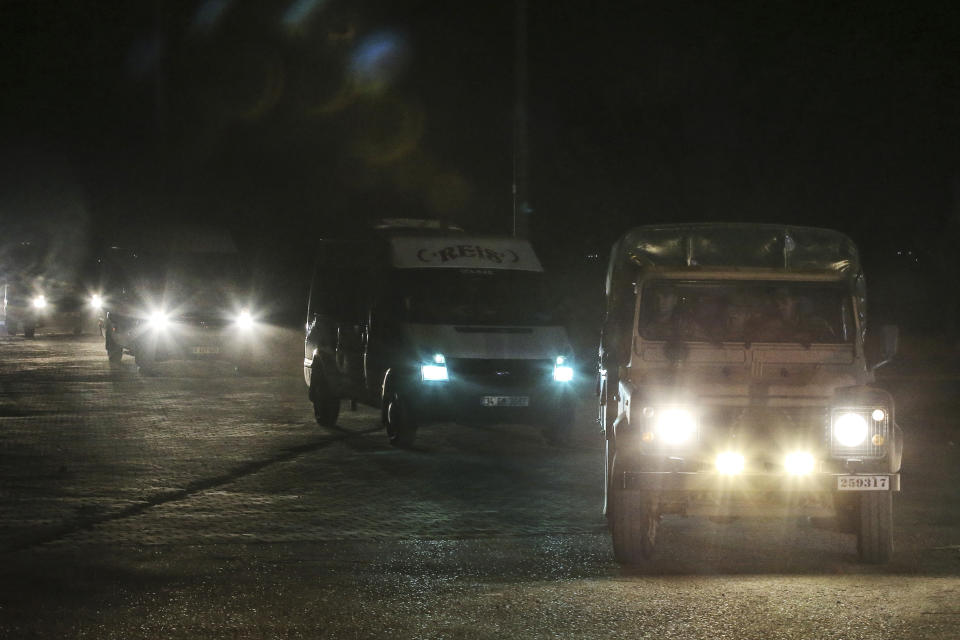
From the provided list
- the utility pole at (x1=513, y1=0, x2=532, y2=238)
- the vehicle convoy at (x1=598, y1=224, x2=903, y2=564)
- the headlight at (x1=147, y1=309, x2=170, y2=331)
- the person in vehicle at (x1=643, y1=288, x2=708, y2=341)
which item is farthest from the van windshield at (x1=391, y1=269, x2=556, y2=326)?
the headlight at (x1=147, y1=309, x2=170, y2=331)

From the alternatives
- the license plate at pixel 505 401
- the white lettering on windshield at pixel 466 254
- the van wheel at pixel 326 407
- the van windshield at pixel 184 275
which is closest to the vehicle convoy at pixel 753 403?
the license plate at pixel 505 401

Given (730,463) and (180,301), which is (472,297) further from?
(180,301)

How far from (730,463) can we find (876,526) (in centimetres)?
106

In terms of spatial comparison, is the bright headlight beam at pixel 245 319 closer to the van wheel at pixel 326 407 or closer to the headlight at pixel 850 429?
the van wheel at pixel 326 407

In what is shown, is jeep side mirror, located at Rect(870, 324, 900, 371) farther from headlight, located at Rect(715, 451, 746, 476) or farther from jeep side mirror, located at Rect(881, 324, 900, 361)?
headlight, located at Rect(715, 451, 746, 476)

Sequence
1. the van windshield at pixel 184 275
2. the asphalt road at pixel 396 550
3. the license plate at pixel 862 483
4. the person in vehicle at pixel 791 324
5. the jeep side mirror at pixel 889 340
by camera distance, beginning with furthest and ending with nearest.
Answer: the van windshield at pixel 184 275, the person in vehicle at pixel 791 324, the jeep side mirror at pixel 889 340, the license plate at pixel 862 483, the asphalt road at pixel 396 550

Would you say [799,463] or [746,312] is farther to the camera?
[746,312]

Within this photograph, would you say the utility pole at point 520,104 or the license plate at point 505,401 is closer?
the license plate at point 505,401

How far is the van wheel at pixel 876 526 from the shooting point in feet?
27.8

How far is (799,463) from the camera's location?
8.37 meters

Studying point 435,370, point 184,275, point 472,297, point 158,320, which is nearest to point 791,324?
point 435,370

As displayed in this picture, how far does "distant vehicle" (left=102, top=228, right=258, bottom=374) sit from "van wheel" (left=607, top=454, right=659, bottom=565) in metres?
19.6

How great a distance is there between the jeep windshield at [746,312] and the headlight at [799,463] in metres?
1.26

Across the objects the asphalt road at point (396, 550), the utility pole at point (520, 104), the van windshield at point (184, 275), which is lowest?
the asphalt road at point (396, 550)
